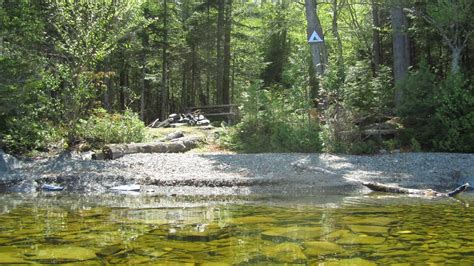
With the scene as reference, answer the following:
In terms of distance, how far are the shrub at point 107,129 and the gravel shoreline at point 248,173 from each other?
5.83 feet

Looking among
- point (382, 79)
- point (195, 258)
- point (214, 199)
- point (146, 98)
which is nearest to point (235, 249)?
point (195, 258)

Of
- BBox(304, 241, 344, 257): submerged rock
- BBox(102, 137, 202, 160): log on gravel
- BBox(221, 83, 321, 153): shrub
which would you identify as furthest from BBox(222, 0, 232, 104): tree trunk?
BBox(304, 241, 344, 257): submerged rock

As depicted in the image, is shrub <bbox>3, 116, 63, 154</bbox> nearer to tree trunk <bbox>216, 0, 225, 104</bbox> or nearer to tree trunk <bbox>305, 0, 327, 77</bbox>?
tree trunk <bbox>305, 0, 327, 77</bbox>

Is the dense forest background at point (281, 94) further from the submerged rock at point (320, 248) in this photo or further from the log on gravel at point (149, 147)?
the submerged rock at point (320, 248)

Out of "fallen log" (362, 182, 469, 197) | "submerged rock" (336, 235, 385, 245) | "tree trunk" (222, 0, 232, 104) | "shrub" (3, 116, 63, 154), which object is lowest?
"submerged rock" (336, 235, 385, 245)

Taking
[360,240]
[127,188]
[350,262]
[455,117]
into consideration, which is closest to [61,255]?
[350,262]

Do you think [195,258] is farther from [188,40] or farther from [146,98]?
[146,98]

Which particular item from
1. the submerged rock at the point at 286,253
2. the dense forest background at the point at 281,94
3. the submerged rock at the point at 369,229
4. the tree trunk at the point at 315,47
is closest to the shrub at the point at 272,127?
the dense forest background at the point at 281,94

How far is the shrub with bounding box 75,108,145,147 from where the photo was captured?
50.4 ft

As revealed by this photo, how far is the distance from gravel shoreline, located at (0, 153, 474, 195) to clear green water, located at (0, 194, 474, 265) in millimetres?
2166

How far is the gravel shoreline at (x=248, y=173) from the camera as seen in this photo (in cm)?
1077

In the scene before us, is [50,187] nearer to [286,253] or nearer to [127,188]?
[127,188]

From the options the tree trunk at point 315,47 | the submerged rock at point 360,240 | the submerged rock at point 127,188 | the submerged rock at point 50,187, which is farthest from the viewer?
the tree trunk at point 315,47

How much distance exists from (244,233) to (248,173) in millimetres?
5926
